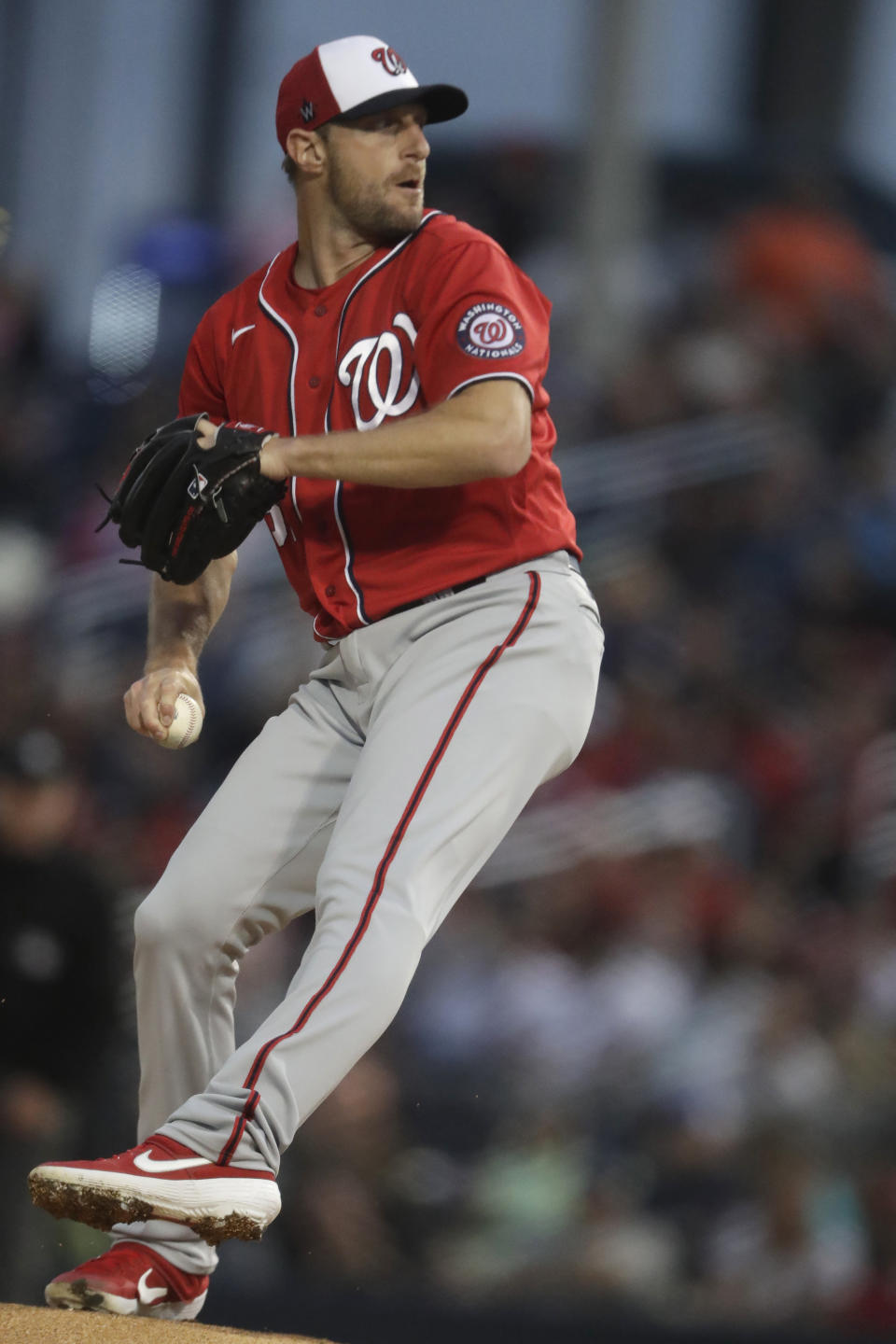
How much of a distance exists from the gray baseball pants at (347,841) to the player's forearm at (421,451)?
256mm

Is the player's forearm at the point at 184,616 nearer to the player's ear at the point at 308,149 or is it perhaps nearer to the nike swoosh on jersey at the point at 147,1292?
the player's ear at the point at 308,149

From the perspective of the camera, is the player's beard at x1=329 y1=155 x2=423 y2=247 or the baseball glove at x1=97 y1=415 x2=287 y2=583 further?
the player's beard at x1=329 y1=155 x2=423 y2=247

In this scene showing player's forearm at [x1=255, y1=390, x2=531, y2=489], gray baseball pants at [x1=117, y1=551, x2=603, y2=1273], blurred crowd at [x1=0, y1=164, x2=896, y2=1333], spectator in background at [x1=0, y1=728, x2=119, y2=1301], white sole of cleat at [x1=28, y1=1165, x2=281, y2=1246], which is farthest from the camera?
blurred crowd at [x1=0, y1=164, x2=896, y2=1333]

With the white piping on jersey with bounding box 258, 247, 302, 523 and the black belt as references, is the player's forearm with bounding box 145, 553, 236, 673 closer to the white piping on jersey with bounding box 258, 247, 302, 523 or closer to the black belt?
the white piping on jersey with bounding box 258, 247, 302, 523

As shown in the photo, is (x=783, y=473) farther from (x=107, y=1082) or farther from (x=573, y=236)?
(x=107, y=1082)

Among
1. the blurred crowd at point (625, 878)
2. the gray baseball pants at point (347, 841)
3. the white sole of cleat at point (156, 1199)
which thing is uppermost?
the gray baseball pants at point (347, 841)

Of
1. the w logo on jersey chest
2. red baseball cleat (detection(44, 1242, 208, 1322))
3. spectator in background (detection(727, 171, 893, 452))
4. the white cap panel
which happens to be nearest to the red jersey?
the w logo on jersey chest

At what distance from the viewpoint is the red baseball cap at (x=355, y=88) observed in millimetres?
2633

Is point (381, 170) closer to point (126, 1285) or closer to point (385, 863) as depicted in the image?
point (385, 863)

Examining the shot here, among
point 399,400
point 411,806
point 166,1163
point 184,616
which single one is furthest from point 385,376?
point 166,1163

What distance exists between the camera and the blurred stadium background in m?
5.00

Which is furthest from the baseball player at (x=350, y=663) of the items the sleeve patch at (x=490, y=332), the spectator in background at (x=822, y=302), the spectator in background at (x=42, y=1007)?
the spectator in background at (x=822, y=302)

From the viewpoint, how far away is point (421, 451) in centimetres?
233

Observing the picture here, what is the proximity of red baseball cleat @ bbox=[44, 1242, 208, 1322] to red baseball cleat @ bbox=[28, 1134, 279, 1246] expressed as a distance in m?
0.25
